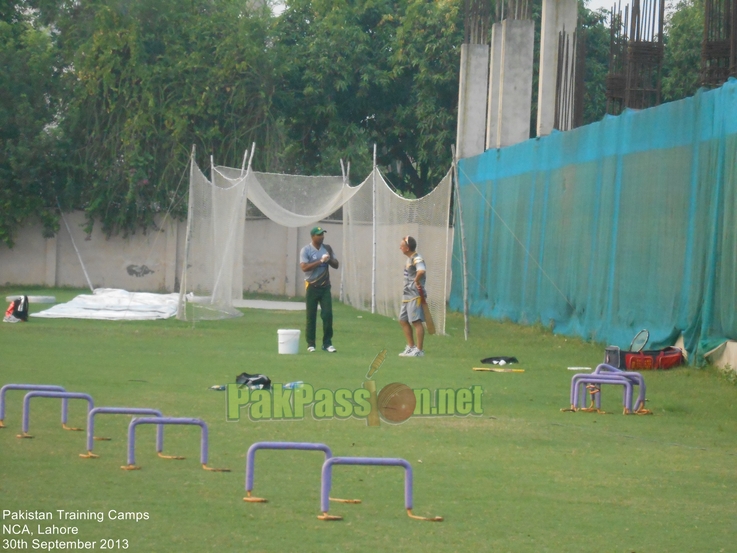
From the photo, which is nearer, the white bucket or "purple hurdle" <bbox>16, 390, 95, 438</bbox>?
"purple hurdle" <bbox>16, 390, 95, 438</bbox>

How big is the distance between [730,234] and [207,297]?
34.0ft

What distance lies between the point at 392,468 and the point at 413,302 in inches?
268

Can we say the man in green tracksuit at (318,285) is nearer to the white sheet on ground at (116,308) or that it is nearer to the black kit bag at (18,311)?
the white sheet on ground at (116,308)

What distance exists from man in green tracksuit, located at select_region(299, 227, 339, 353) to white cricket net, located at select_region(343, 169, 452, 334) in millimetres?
2803

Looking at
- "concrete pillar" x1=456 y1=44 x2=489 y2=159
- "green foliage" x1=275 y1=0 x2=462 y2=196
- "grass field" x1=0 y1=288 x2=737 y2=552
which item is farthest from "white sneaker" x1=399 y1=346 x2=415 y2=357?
"green foliage" x1=275 y1=0 x2=462 y2=196

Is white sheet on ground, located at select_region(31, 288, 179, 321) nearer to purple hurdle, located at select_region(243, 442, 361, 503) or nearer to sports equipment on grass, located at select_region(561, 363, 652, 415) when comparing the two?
sports equipment on grass, located at select_region(561, 363, 652, 415)

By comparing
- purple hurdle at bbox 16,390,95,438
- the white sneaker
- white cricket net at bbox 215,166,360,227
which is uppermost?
white cricket net at bbox 215,166,360,227

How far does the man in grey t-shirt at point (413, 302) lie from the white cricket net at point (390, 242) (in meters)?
2.93

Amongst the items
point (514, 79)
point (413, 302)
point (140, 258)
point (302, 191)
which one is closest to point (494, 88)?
point (514, 79)

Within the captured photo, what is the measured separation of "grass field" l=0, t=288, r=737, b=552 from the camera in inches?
208

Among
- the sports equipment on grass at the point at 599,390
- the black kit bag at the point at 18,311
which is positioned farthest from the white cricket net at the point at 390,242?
the sports equipment on grass at the point at 599,390

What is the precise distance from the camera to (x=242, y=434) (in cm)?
798

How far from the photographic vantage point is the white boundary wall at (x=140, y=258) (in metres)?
28.4

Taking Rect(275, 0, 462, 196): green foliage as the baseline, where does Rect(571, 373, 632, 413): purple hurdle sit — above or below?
below
